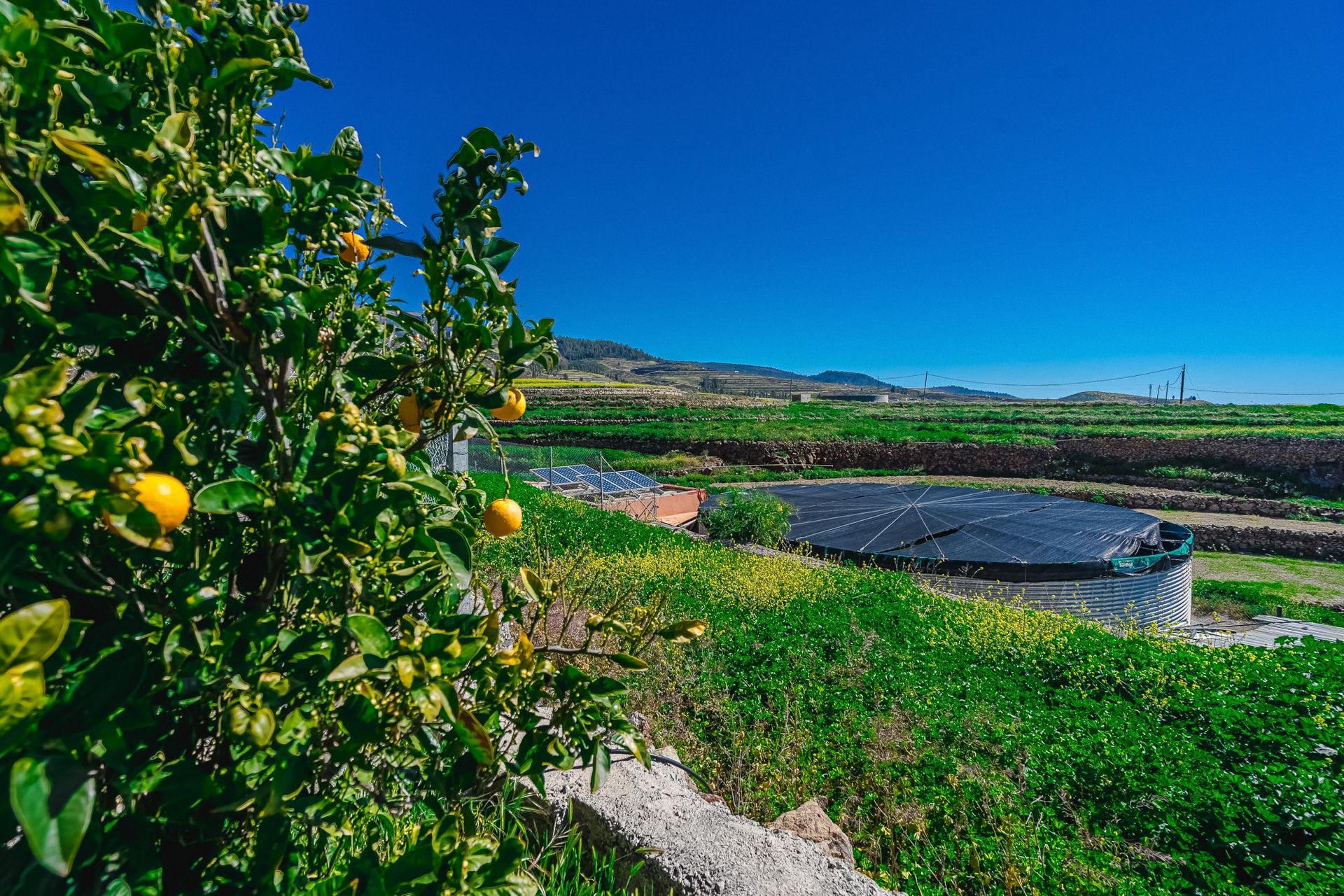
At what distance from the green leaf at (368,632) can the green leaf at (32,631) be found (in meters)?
0.25

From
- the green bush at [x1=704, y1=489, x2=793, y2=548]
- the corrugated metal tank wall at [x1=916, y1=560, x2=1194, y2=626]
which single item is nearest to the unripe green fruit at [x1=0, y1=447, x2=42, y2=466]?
the corrugated metal tank wall at [x1=916, y1=560, x2=1194, y2=626]

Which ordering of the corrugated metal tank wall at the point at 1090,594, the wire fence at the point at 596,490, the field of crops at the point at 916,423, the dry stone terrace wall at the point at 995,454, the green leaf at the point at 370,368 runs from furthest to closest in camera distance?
the field of crops at the point at 916,423 < the dry stone terrace wall at the point at 995,454 < the wire fence at the point at 596,490 < the corrugated metal tank wall at the point at 1090,594 < the green leaf at the point at 370,368

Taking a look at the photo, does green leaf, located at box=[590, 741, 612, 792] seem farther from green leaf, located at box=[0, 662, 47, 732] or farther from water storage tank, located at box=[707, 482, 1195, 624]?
water storage tank, located at box=[707, 482, 1195, 624]

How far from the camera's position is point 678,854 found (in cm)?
179

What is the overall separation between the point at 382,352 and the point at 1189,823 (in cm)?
376

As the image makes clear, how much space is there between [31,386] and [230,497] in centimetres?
23

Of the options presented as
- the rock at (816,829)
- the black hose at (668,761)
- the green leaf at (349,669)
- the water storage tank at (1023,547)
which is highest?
the green leaf at (349,669)

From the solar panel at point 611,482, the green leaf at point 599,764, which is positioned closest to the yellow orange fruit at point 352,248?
the green leaf at point 599,764

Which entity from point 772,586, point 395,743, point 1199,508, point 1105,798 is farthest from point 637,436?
point 395,743

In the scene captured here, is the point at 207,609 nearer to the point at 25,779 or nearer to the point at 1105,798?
the point at 25,779

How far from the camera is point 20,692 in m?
0.51

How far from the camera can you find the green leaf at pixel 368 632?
0.74 meters

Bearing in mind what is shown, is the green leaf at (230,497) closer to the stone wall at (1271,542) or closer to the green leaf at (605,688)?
the green leaf at (605,688)

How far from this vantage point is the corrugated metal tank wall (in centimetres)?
860
